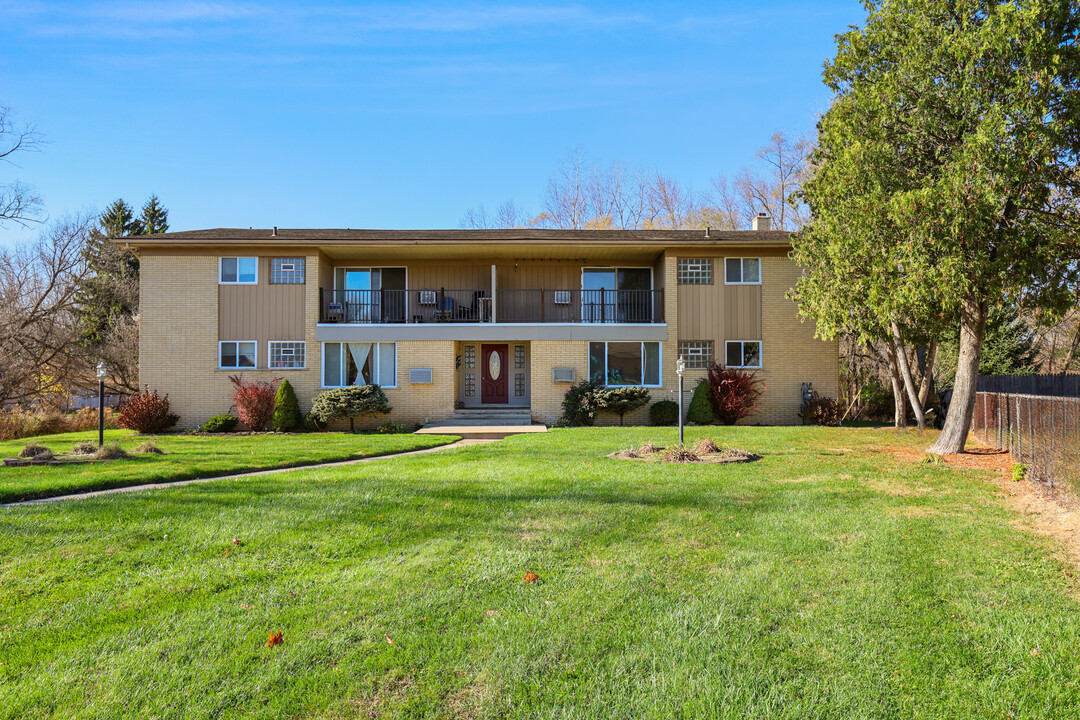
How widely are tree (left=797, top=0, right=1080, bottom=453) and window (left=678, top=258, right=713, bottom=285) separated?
757 centimetres

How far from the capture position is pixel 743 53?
15.6m

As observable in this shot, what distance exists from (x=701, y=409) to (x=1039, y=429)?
10227 millimetres

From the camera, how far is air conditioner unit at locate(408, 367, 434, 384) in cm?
1927

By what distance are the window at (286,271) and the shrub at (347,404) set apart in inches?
142

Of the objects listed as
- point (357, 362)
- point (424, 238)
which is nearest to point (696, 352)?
point (424, 238)

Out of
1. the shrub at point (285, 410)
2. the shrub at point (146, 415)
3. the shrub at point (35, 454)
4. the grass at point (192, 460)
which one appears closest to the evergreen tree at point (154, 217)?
the shrub at point (146, 415)

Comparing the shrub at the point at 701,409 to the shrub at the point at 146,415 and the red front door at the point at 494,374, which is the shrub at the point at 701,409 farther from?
the shrub at the point at 146,415

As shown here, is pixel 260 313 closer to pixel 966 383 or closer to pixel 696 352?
pixel 696 352

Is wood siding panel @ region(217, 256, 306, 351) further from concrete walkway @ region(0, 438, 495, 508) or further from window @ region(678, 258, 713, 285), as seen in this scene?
window @ region(678, 258, 713, 285)

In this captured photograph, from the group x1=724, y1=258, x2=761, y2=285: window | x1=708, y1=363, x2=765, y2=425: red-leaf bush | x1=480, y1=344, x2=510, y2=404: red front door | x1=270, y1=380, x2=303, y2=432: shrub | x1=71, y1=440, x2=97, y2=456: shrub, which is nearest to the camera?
x1=71, y1=440, x2=97, y2=456: shrub

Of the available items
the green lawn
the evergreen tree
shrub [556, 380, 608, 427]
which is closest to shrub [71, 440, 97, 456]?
the green lawn

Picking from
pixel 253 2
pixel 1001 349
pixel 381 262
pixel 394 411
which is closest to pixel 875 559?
pixel 253 2

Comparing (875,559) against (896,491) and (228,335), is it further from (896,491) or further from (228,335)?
(228,335)

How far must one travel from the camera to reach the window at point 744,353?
19703mm
